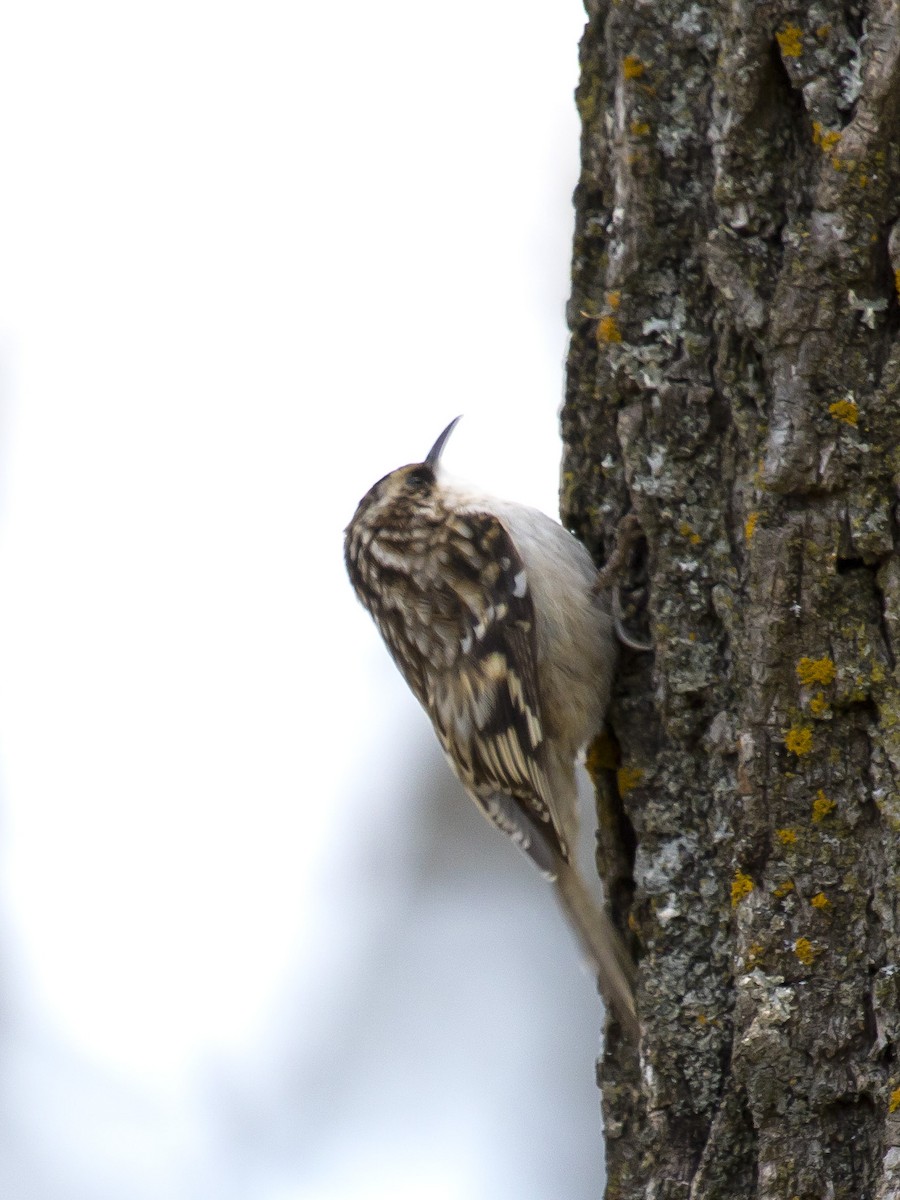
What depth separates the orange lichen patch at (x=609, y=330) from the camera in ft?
7.22

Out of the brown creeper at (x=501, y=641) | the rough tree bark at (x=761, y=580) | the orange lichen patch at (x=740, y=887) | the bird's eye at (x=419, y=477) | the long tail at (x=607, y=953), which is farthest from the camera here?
the bird's eye at (x=419, y=477)

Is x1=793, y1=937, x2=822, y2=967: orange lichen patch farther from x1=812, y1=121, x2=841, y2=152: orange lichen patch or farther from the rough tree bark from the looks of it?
x1=812, y1=121, x2=841, y2=152: orange lichen patch

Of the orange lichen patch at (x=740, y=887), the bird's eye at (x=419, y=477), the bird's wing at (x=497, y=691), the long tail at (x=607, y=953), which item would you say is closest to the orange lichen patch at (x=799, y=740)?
the orange lichen patch at (x=740, y=887)

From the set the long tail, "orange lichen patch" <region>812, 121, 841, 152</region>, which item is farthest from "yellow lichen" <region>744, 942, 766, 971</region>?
"orange lichen patch" <region>812, 121, 841, 152</region>

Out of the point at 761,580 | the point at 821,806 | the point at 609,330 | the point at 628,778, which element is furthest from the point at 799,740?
the point at 609,330

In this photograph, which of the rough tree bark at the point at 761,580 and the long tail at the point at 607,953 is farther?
the long tail at the point at 607,953

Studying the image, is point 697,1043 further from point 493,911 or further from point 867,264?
point 493,911

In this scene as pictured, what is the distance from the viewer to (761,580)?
6.30 feet

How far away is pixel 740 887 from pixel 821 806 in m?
0.18

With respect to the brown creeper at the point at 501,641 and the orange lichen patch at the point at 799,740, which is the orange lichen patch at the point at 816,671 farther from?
the brown creeper at the point at 501,641

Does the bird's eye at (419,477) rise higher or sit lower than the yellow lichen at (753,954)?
higher

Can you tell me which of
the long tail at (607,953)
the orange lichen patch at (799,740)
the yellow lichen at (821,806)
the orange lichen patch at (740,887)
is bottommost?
the long tail at (607,953)

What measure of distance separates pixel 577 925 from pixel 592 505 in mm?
750

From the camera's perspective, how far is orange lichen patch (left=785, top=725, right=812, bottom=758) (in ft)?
6.12
